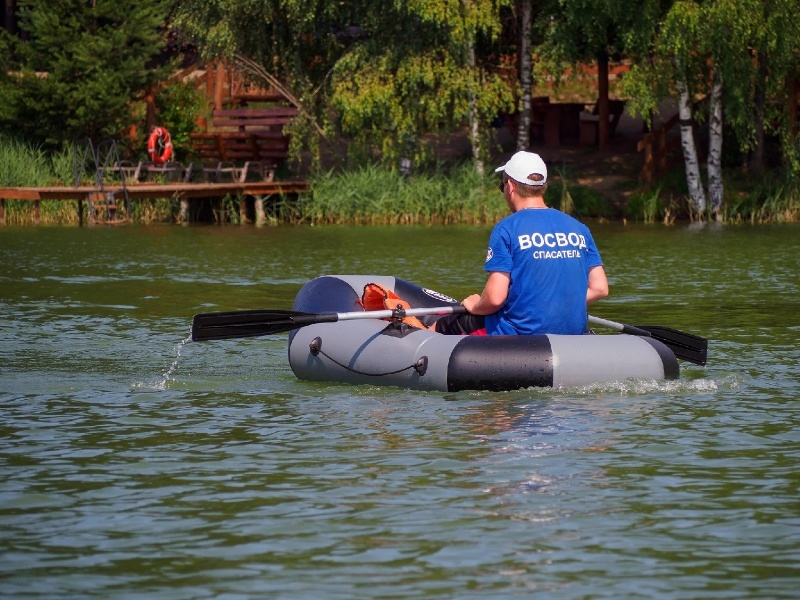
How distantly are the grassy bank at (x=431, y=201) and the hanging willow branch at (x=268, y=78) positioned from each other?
1.07 meters

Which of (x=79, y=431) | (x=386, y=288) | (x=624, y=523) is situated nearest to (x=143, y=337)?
(x=386, y=288)

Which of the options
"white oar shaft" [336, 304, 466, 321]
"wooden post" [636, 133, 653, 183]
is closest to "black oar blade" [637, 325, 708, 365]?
"white oar shaft" [336, 304, 466, 321]

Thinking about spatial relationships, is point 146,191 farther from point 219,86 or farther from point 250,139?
point 219,86

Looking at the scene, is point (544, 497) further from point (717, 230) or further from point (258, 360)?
point (717, 230)

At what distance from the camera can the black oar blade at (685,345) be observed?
10.3 metres

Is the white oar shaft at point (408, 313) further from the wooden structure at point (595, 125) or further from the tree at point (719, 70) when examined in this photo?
the wooden structure at point (595, 125)

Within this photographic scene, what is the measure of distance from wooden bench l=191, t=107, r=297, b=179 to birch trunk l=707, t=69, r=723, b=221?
8.85 meters

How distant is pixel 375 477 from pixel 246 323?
323cm

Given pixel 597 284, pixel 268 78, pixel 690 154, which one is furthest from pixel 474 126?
pixel 597 284

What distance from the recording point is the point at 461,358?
9.34m

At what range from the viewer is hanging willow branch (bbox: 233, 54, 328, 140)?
1198 inches

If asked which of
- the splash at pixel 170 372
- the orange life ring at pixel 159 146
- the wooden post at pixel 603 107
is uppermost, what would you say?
the wooden post at pixel 603 107

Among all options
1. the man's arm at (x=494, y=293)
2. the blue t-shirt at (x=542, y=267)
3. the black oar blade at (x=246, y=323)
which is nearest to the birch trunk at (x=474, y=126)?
the black oar blade at (x=246, y=323)

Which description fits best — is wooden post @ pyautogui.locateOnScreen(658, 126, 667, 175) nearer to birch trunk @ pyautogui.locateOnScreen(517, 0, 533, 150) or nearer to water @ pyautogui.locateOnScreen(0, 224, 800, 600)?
birch trunk @ pyautogui.locateOnScreen(517, 0, 533, 150)
